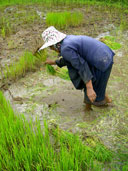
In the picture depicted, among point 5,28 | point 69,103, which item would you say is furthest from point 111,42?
point 5,28

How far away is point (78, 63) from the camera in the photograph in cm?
187

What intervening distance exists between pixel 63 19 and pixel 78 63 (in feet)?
11.9

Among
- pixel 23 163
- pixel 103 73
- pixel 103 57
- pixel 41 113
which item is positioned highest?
pixel 103 57

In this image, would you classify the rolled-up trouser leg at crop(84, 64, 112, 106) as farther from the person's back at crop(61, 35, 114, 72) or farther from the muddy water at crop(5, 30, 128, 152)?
the muddy water at crop(5, 30, 128, 152)

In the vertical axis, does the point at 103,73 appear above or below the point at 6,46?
above

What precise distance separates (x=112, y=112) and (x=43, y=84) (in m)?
1.20

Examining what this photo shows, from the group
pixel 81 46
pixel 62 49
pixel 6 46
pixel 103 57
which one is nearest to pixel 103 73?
pixel 103 57

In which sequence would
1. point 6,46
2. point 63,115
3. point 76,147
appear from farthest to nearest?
1. point 6,46
2. point 63,115
3. point 76,147

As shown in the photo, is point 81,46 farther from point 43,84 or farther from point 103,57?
point 43,84

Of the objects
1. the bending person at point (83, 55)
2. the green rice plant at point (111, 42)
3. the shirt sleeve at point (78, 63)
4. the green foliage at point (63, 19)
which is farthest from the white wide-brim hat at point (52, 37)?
the green foliage at point (63, 19)

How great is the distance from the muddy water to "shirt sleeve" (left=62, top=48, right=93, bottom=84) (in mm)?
609

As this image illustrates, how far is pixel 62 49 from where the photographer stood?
184cm

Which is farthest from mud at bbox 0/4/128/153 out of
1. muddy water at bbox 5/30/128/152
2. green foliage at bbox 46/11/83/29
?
green foliage at bbox 46/11/83/29

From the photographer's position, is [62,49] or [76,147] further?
[62,49]
